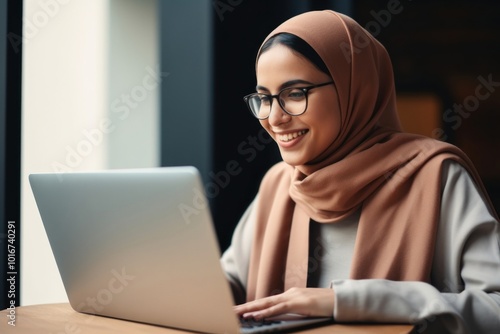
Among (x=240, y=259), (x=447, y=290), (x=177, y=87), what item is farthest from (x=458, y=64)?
(x=447, y=290)

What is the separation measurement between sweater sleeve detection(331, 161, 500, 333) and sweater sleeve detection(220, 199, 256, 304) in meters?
0.49

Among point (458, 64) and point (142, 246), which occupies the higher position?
point (458, 64)

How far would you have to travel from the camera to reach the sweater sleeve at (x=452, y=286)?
1100mm

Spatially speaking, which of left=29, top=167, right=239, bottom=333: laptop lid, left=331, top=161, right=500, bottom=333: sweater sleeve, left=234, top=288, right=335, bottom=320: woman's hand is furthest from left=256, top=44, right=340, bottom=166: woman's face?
left=29, top=167, right=239, bottom=333: laptop lid

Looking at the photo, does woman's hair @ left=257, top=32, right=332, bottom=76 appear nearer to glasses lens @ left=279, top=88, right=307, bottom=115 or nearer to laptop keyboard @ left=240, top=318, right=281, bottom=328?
glasses lens @ left=279, top=88, right=307, bottom=115

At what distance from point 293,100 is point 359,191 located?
24 centimetres

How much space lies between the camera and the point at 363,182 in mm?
1324

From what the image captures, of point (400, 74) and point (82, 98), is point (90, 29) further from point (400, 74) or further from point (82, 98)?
point (400, 74)

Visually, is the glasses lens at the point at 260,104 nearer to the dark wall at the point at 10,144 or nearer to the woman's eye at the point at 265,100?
the woman's eye at the point at 265,100

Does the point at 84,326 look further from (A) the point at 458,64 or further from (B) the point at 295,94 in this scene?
(A) the point at 458,64

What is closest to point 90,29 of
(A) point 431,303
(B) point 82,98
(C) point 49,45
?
A: (B) point 82,98

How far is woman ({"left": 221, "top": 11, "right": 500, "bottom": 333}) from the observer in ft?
4.05

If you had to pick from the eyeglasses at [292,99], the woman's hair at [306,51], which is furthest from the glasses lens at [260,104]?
the woman's hair at [306,51]

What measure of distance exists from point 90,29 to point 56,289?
1.14 m
